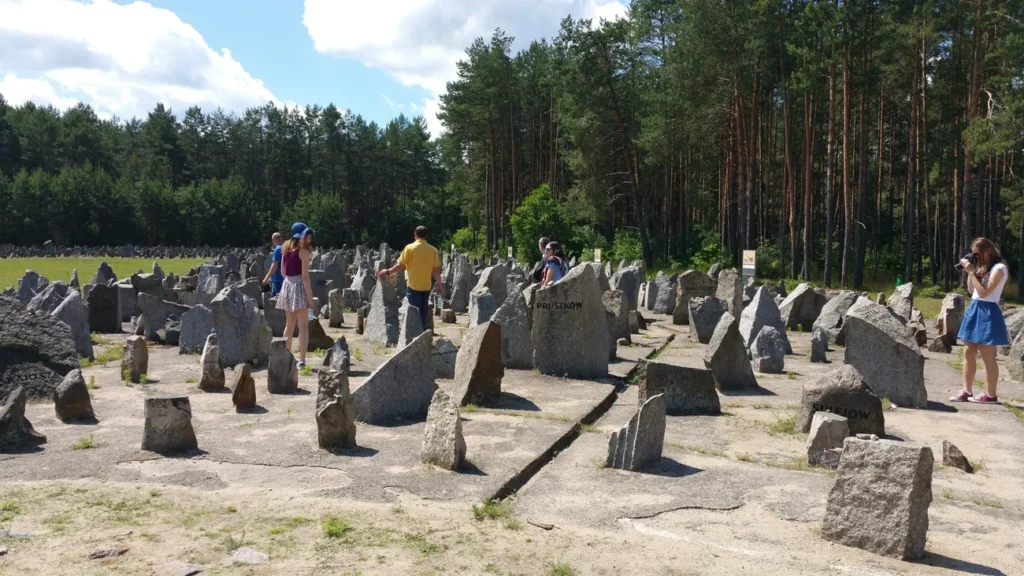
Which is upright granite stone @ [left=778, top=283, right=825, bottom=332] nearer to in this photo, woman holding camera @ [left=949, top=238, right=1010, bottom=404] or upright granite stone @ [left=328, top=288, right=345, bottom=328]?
woman holding camera @ [left=949, top=238, right=1010, bottom=404]

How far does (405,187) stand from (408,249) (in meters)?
72.6

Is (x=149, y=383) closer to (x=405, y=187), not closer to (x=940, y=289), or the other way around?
(x=940, y=289)

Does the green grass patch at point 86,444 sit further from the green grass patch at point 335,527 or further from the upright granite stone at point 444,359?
the upright granite stone at point 444,359

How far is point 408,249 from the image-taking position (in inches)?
428

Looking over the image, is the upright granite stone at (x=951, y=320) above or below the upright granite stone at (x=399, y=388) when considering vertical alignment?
above

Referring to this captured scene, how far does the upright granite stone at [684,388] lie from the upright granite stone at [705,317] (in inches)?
208

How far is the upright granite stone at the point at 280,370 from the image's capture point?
8227 mm

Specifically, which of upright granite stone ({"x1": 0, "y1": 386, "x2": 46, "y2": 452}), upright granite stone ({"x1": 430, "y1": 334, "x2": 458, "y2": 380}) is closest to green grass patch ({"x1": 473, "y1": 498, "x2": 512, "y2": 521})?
upright granite stone ({"x1": 0, "y1": 386, "x2": 46, "y2": 452})

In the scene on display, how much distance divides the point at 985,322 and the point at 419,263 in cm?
649

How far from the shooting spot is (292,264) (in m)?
9.60

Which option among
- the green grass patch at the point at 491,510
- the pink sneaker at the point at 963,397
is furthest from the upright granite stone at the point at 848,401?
the green grass patch at the point at 491,510

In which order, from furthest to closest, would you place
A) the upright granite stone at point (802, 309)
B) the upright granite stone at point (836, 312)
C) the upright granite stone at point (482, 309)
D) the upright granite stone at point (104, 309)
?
the upright granite stone at point (802, 309) < the upright granite stone at point (836, 312) < the upright granite stone at point (104, 309) < the upright granite stone at point (482, 309)

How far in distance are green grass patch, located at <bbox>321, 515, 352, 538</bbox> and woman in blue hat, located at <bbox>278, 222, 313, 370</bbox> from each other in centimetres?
518

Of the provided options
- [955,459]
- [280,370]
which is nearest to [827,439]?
[955,459]
